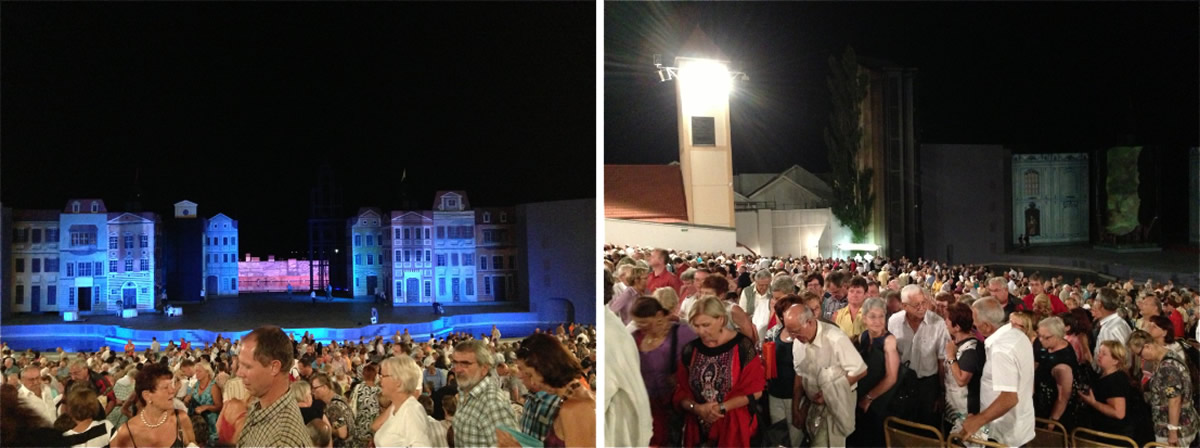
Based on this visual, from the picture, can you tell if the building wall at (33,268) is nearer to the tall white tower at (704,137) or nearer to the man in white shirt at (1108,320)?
the tall white tower at (704,137)

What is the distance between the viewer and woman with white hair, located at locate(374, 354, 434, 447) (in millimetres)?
3480

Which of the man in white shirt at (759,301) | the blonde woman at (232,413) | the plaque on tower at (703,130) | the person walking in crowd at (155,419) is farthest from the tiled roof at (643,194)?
the person walking in crowd at (155,419)

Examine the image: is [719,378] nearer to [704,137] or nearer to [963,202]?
[704,137]

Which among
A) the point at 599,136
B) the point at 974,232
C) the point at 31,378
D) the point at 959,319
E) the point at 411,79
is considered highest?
the point at 411,79

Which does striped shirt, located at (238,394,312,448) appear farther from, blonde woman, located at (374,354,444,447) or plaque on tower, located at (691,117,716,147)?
plaque on tower, located at (691,117,716,147)

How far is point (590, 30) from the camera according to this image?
499 cm

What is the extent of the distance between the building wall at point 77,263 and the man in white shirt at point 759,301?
3.35 m

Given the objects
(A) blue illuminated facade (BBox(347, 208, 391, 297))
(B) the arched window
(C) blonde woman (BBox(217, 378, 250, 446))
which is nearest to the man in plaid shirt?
(C) blonde woman (BBox(217, 378, 250, 446))

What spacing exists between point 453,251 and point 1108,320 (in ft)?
11.1

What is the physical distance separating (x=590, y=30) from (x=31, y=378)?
335cm

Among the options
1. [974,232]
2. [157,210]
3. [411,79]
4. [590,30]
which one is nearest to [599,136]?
[590,30]

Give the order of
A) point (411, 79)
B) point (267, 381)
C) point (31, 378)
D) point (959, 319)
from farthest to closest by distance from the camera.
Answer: point (411, 79), point (31, 378), point (959, 319), point (267, 381)

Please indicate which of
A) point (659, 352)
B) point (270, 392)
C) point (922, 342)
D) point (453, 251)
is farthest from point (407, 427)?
point (922, 342)

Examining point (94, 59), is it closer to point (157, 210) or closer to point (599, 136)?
point (157, 210)
